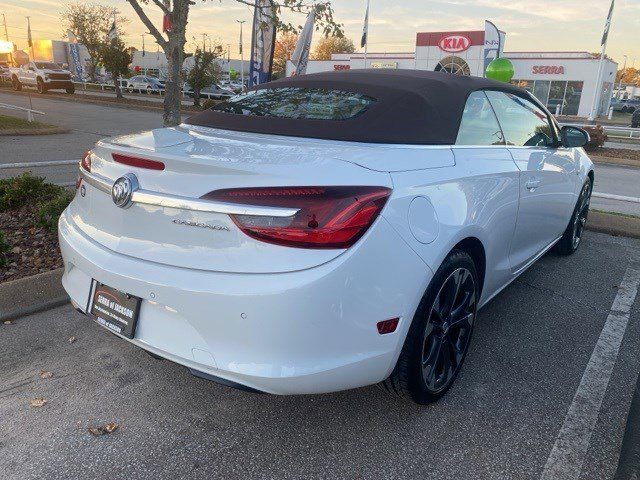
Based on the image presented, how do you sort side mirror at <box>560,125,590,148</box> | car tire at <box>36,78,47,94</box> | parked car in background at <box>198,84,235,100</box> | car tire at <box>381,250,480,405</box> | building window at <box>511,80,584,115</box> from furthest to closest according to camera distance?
building window at <box>511,80,584,115</box> → parked car in background at <box>198,84,235,100</box> → car tire at <box>36,78,47,94</box> → side mirror at <box>560,125,590,148</box> → car tire at <box>381,250,480,405</box>

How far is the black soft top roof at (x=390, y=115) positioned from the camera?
98.5 inches

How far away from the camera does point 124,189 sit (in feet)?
7.09

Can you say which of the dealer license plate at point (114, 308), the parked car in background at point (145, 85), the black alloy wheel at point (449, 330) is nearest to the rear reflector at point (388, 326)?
the black alloy wheel at point (449, 330)

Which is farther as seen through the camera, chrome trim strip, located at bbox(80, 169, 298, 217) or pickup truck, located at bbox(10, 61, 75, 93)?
pickup truck, located at bbox(10, 61, 75, 93)

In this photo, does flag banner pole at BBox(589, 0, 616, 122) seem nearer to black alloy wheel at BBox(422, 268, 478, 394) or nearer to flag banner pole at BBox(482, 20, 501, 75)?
flag banner pole at BBox(482, 20, 501, 75)

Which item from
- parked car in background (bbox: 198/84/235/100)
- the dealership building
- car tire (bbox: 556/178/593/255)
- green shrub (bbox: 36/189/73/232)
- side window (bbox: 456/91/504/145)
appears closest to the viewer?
side window (bbox: 456/91/504/145)

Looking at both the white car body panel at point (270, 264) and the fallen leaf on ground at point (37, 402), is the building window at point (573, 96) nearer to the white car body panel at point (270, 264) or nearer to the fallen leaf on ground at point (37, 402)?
the white car body panel at point (270, 264)

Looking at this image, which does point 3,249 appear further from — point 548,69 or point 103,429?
point 548,69

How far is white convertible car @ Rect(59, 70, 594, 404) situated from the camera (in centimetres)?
188

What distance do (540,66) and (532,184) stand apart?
130ft

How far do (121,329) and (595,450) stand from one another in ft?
6.88

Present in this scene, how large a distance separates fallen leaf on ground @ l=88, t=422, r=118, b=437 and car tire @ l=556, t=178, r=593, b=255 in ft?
13.1

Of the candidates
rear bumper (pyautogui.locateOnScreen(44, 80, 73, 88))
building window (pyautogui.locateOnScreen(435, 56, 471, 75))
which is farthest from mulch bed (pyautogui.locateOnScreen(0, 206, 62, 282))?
building window (pyautogui.locateOnScreen(435, 56, 471, 75))

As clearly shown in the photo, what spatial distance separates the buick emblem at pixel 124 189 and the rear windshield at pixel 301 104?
94cm
